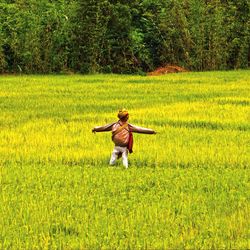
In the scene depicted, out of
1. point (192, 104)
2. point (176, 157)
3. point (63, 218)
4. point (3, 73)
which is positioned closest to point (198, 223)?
point (63, 218)

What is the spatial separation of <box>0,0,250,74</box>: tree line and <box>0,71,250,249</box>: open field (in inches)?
467

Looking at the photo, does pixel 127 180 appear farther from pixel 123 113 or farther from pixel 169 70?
pixel 169 70

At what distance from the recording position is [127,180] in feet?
20.3

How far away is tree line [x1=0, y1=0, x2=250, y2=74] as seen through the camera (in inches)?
963

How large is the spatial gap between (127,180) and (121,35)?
1957cm

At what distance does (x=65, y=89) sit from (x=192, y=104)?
4575mm

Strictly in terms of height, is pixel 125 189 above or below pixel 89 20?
below

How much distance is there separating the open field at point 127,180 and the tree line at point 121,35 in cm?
1186

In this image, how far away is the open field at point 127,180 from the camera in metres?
4.54

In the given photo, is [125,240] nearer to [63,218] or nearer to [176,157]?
[63,218]

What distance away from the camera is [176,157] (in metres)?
7.27

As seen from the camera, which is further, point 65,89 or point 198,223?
point 65,89

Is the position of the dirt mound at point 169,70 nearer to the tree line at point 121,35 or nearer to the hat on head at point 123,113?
the tree line at point 121,35

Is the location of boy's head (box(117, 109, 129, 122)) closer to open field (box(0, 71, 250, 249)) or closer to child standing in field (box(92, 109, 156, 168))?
child standing in field (box(92, 109, 156, 168))
